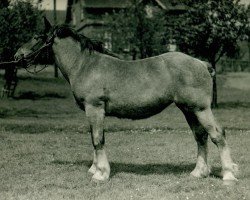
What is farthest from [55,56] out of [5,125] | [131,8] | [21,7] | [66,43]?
[131,8]

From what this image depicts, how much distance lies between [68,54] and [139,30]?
29064 millimetres

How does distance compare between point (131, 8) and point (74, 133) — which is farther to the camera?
point (131, 8)

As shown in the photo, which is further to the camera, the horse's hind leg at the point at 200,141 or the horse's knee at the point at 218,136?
the horse's hind leg at the point at 200,141

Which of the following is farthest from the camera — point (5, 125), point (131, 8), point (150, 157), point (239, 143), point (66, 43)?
point (131, 8)

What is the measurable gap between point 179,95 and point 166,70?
0.52 meters

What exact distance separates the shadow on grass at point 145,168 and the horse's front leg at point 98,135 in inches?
20.9

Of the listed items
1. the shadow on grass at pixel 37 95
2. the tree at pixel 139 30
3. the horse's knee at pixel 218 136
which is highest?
the horse's knee at pixel 218 136

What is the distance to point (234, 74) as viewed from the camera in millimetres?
51375

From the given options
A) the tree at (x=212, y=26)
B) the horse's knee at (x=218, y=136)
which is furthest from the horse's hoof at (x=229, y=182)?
the tree at (x=212, y=26)

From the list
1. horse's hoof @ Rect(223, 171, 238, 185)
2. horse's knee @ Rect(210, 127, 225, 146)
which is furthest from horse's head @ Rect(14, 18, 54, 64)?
horse's hoof @ Rect(223, 171, 238, 185)

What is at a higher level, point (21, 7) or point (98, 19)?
point (21, 7)

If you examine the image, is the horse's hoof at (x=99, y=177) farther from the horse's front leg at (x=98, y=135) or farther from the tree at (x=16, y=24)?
the tree at (x=16, y=24)

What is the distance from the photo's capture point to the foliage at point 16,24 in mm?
28469

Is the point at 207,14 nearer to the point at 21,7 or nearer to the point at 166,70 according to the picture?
the point at 21,7
